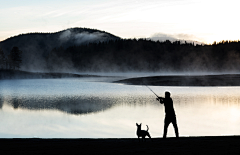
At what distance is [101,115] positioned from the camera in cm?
2691
